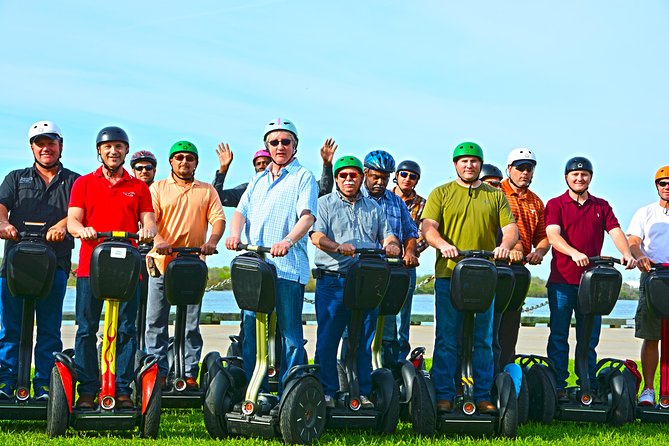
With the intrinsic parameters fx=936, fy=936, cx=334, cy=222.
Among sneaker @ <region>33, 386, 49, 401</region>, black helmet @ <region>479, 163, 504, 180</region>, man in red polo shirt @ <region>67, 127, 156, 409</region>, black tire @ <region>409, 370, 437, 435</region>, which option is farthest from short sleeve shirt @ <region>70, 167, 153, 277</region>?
black helmet @ <region>479, 163, 504, 180</region>

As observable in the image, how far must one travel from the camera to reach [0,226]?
6305 millimetres

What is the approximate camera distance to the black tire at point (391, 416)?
623cm

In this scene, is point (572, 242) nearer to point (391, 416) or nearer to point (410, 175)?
point (410, 175)

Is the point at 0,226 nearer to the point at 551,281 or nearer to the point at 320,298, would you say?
the point at 320,298

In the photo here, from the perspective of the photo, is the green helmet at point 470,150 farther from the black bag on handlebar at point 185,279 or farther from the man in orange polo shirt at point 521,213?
the black bag on handlebar at point 185,279

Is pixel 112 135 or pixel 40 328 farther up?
pixel 112 135

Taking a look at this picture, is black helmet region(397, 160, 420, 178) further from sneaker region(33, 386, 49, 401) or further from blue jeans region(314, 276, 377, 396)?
sneaker region(33, 386, 49, 401)

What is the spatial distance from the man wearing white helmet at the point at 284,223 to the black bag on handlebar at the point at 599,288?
2.20 m

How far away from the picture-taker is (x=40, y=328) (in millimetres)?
6617

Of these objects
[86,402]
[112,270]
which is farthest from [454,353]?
[86,402]

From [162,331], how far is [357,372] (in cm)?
195

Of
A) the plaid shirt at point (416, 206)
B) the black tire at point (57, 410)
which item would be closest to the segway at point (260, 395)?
the black tire at point (57, 410)

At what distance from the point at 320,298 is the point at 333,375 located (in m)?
0.52

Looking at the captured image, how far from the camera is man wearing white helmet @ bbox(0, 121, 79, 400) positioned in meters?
6.54
